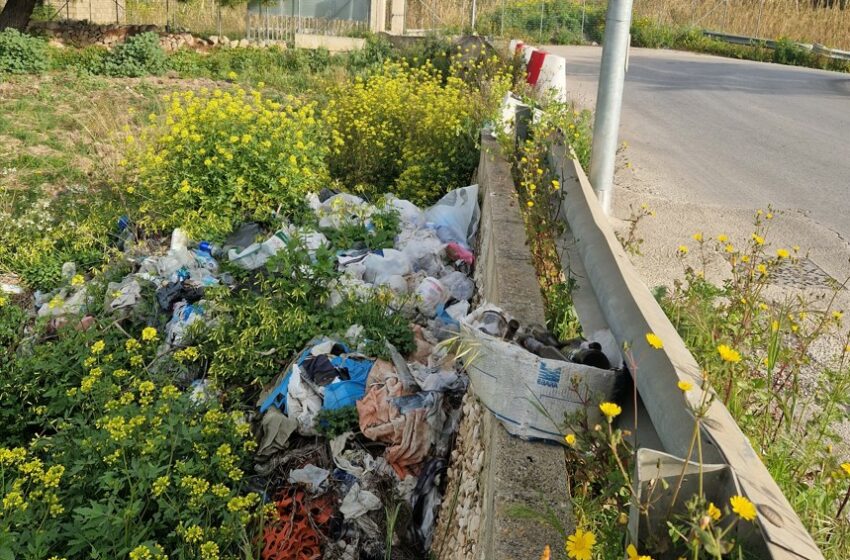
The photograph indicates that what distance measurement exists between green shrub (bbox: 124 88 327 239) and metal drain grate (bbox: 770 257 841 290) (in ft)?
13.0

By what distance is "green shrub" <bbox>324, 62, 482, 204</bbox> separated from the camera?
27.8ft

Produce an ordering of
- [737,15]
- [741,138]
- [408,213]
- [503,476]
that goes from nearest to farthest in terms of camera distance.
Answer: [503,476] < [408,213] < [741,138] < [737,15]

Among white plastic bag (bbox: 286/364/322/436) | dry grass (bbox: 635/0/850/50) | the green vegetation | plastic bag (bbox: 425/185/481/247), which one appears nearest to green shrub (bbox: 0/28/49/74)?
the green vegetation

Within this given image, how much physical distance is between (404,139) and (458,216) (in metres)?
2.50

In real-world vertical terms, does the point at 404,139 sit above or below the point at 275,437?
above

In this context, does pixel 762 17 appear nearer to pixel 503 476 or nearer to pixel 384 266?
pixel 384 266

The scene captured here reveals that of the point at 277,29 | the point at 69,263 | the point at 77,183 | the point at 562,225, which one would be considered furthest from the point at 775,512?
the point at 277,29

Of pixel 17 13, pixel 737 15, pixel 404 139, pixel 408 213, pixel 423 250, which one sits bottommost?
pixel 423 250

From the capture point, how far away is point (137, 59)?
60.8 ft

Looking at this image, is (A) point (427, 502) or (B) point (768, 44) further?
(B) point (768, 44)

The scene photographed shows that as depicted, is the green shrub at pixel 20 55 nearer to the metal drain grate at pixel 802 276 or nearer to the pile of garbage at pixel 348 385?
the pile of garbage at pixel 348 385

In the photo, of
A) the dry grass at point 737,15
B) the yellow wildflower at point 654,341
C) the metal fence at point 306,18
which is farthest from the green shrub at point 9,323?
the dry grass at point 737,15

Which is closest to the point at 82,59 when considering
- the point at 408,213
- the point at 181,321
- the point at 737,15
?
the point at 408,213

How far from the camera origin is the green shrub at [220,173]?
23.4ft
